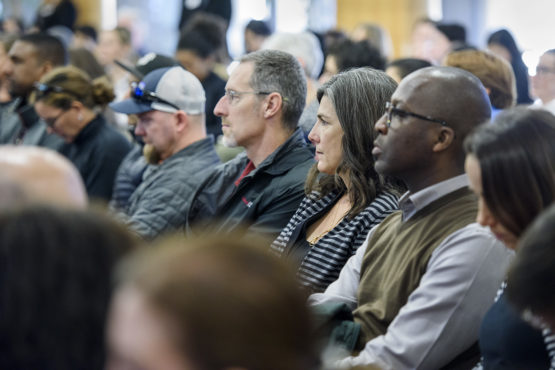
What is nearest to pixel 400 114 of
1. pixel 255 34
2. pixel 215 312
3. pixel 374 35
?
pixel 215 312

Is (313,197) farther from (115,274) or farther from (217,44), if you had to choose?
(217,44)

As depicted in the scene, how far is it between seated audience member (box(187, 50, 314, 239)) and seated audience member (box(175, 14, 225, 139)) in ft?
6.34

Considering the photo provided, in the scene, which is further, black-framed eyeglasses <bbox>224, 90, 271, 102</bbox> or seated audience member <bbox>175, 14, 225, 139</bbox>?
seated audience member <bbox>175, 14, 225, 139</bbox>

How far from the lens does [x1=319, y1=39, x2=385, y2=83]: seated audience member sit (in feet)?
15.6

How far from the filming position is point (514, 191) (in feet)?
6.25

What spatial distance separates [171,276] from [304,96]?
8.70 feet

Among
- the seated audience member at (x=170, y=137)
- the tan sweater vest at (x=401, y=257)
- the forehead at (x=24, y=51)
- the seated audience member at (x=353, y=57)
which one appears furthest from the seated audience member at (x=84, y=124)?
the tan sweater vest at (x=401, y=257)

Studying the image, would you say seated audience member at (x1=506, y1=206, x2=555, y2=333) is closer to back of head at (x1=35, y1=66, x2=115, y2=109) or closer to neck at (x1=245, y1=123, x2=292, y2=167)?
neck at (x1=245, y1=123, x2=292, y2=167)

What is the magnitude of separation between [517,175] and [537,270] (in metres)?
0.56

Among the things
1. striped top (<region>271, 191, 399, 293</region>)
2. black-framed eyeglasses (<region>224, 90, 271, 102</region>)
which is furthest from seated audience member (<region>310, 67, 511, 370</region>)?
black-framed eyeglasses (<region>224, 90, 271, 102</region>)

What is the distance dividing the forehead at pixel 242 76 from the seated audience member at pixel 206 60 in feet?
6.34

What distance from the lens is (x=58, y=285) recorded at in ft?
4.13

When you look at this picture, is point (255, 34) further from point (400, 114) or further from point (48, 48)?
point (400, 114)

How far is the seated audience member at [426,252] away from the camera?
2.17 m
